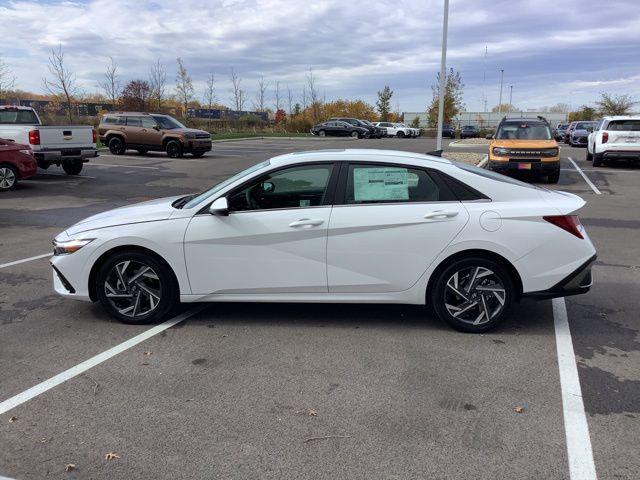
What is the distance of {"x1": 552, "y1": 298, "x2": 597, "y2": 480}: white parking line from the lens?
2.91 m

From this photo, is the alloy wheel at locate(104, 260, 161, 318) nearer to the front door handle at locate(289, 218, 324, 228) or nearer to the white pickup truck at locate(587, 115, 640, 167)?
the front door handle at locate(289, 218, 324, 228)

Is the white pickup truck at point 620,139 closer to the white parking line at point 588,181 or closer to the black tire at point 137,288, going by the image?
the white parking line at point 588,181

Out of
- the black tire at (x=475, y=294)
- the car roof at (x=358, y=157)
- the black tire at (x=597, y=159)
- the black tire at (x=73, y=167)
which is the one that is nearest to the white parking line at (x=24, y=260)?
the car roof at (x=358, y=157)

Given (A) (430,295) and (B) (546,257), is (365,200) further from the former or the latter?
(B) (546,257)


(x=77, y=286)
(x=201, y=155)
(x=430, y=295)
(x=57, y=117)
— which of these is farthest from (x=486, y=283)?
(x=57, y=117)

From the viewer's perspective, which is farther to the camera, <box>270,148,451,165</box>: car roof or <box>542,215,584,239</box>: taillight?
<box>270,148,451,165</box>: car roof

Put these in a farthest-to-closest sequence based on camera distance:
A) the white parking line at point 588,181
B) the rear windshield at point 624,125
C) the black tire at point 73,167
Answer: the rear windshield at point 624,125 < the black tire at point 73,167 < the white parking line at point 588,181

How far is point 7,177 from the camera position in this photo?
549 inches

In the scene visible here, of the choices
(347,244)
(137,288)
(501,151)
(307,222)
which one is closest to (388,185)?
(347,244)

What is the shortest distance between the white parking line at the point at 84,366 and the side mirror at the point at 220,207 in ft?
3.75

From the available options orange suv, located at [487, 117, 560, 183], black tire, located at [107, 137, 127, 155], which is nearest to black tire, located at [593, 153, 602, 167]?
orange suv, located at [487, 117, 560, 183]

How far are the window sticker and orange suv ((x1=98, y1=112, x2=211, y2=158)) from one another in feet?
65.4

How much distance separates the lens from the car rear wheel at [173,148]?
2358 centimetres

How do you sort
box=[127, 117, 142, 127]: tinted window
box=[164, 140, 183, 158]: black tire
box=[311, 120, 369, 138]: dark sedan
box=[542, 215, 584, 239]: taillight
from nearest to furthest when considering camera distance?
box=[542, 215, 584, 239]: taillight, box=[164, 140, 183, 158]: black tire, box=[127, 117, 142, 127]: tinted window, box=[311, 120, 369, 138]: dark sedan
